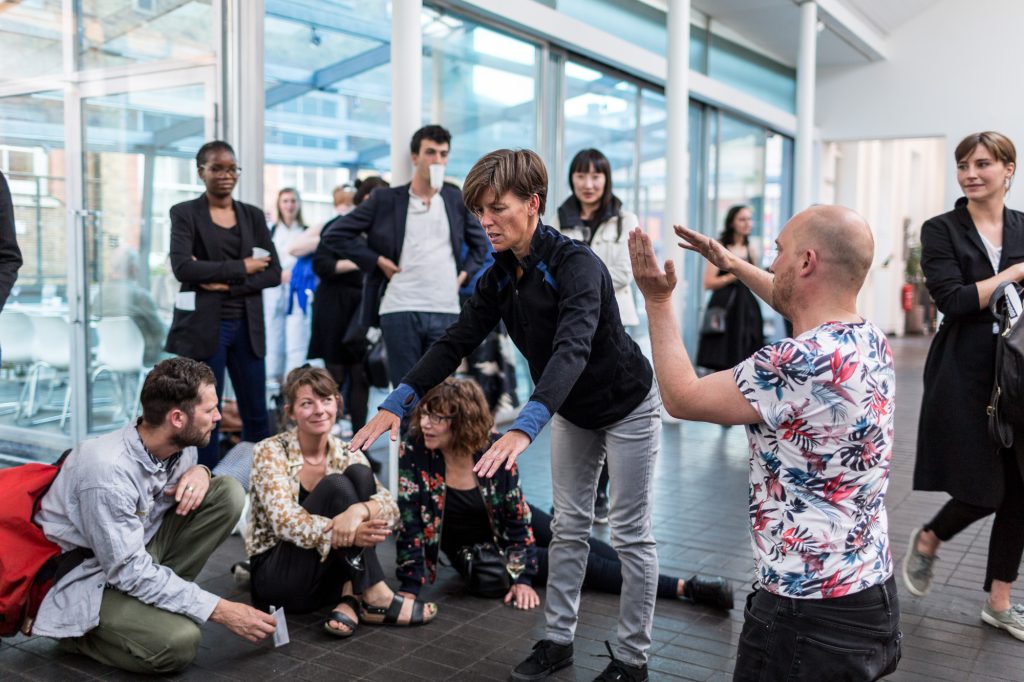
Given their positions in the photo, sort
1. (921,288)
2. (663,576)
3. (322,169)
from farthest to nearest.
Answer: (921,288), (322,169), (663,576)

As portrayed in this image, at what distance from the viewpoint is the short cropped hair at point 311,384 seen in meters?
3.85

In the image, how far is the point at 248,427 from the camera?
5109mm

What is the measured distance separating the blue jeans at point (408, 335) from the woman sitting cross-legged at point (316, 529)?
990 millimetres

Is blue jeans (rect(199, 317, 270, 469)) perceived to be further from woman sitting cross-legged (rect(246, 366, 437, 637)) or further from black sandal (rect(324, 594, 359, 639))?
black sandal (rect(324, 594, 359, 639))

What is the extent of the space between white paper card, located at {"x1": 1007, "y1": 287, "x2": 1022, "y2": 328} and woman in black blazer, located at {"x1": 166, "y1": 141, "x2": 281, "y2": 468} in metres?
3.40

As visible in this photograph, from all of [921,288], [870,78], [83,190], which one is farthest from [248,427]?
[921,288]

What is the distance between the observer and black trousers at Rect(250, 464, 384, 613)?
3.80m

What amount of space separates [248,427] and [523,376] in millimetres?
4176

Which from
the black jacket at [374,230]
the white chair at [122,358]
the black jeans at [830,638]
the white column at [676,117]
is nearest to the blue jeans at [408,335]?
the black jacket at [374,230]

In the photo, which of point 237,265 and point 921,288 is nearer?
point 237,265

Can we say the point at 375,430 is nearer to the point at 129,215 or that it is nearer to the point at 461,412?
the point at 461,412

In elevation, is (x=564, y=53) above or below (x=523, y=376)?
above

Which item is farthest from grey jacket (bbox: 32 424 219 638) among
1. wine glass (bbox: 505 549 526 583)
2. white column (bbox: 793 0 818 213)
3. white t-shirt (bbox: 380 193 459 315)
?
white column (bbox: 793 0 818 213)

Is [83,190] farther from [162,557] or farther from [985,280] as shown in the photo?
[985,280]
